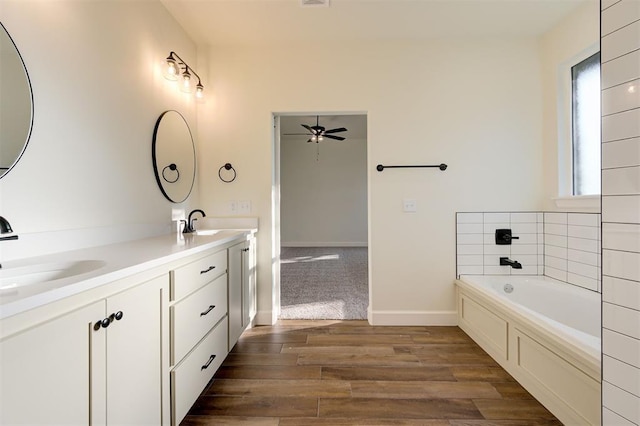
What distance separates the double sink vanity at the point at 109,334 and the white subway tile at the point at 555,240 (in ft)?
8.83

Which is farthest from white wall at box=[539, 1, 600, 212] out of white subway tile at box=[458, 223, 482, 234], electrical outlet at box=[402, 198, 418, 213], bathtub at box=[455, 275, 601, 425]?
electrical outlet at box=[402, 198, 418, 213]

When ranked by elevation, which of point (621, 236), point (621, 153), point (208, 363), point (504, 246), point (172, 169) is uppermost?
point (172, 169)

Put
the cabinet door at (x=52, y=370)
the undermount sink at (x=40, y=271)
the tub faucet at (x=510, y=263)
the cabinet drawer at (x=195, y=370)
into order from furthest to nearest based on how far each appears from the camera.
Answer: the tub faucet at (x=510, y=263), the cabinet drawer at (x=195, y=370), the undermount sink at (x=40, y=271), the cabinet door at (x=52, y=370)

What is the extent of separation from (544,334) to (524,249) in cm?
122

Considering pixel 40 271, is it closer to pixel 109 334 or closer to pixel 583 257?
pixel 109 334

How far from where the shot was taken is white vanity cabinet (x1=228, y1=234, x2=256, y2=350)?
192cm

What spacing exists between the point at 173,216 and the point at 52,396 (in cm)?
159

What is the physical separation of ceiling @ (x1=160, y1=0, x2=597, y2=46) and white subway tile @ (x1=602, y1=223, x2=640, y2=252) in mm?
2005

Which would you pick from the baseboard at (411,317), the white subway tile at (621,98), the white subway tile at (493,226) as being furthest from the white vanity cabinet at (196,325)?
the white subway tile at (493,226)

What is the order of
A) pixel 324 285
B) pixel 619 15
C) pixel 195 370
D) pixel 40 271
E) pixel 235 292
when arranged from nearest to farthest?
pixel 619 15
pixel 40 271
pixel 195 370
pixel 235 292
pixel 324 285

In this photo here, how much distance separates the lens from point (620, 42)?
83cm

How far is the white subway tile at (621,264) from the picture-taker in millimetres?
805

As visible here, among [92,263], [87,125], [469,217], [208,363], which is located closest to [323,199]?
[469,217]

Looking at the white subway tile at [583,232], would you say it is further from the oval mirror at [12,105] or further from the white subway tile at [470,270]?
the oval mirror at [12,105]
